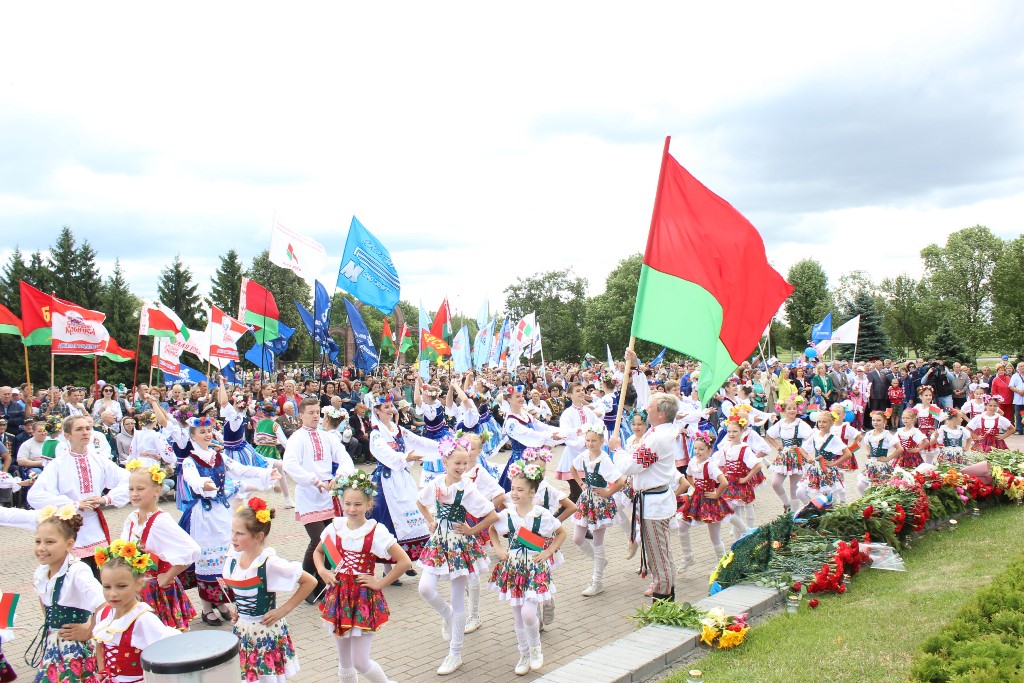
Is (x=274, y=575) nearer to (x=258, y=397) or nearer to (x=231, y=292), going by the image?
(x=258, y=397)

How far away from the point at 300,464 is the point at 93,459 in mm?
1996

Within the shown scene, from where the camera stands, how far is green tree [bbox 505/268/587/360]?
8400 centimetres

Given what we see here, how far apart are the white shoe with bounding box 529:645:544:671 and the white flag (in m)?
11.6

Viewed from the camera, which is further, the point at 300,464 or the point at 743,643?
the point at 300,464

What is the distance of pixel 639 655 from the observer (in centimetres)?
591

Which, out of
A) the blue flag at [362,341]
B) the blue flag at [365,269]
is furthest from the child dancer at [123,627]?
the blue flag at [362,341]

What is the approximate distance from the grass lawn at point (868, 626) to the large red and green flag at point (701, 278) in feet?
7.94

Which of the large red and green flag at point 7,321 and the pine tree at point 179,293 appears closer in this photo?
the large red and green flag at point 7,321

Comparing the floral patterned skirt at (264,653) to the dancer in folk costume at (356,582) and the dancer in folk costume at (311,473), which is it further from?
the dancer in folk costume at (311,473)

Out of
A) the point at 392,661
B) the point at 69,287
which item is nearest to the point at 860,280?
the point at 69,287

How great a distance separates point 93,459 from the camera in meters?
7.00

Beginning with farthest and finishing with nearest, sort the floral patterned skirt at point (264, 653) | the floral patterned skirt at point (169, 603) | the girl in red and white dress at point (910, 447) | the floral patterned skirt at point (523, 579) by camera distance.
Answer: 1. the girl in red and white dress at point (910, 447)
2. the floral patterned skirt at point (523, 579)
3. the floral patterned skirt at point (169, 603)
4. the floral patterned skirt at point (264, 653)

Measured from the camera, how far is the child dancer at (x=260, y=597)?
4.79 meters

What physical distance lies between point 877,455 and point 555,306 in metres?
76.7
